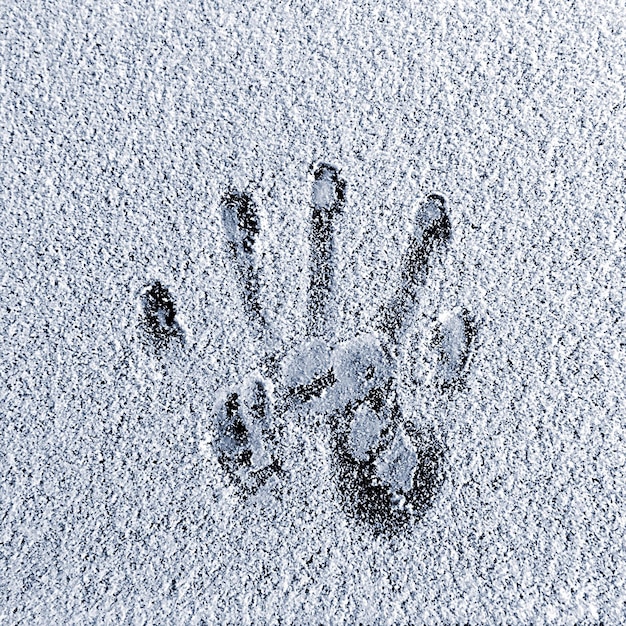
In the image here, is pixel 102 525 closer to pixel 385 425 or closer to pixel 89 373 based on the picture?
pixel 89 373

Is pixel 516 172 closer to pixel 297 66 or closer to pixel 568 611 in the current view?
pixel 297 66

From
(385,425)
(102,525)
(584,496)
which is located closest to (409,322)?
(385,425)

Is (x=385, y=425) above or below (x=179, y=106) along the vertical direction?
below

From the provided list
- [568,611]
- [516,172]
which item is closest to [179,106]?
[516,172]

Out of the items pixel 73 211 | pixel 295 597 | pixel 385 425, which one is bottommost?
pixel 295 597

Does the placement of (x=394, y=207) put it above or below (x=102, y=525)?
above

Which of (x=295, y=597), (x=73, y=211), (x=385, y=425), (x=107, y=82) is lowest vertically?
(x=295, y=597)
